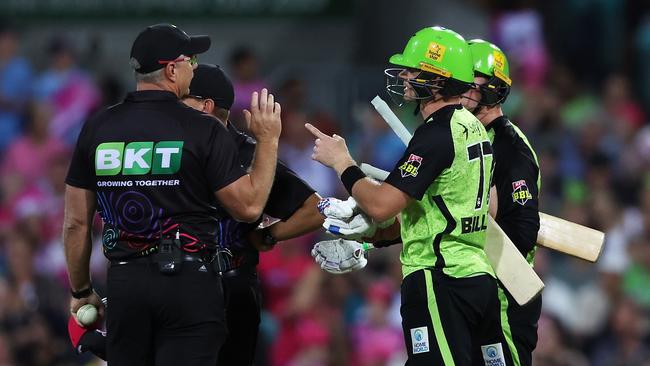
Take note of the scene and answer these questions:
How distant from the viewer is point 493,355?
6648 mm

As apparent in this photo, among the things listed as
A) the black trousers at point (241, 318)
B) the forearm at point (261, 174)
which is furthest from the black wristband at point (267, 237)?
the forearm at point (261, 174)

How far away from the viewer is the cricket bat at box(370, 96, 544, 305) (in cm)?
658

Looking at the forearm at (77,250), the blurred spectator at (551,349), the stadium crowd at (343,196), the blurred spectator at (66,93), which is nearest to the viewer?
the forearm at (77,250)

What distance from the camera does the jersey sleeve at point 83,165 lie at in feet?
20.2

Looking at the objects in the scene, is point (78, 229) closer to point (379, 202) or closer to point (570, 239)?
point (379, 202)

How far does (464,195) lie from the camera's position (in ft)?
20.5

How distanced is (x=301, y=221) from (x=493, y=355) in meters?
1.17

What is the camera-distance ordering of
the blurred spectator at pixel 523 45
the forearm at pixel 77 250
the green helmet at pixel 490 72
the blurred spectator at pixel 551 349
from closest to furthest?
the forearm at pixel 77 250 → the green helmet at pixel 490 72 → the blurred spectator at pixel 551 349 → the blurred spectator at pixel 523 45

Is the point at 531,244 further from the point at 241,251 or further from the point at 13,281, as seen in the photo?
the point at 13,281

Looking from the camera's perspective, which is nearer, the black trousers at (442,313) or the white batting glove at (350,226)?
the black trousers at (442,313)

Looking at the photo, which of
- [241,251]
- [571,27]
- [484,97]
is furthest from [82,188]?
[571,27]

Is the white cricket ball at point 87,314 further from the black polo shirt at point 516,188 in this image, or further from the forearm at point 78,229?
the black polo shirt at point 516,188

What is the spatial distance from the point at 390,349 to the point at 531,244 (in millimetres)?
3923

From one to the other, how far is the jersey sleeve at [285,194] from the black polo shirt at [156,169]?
0.76 m
